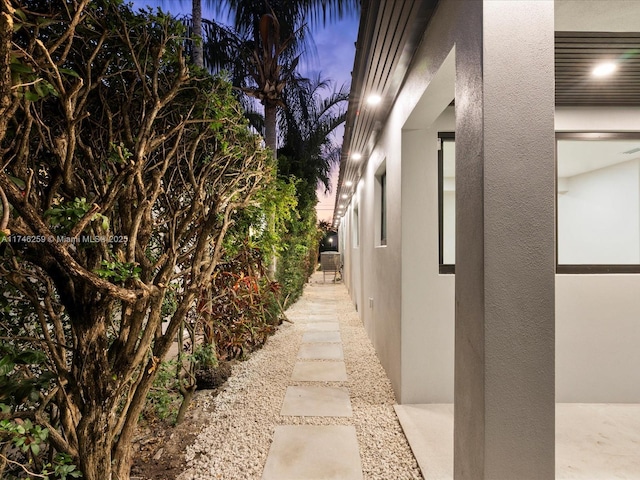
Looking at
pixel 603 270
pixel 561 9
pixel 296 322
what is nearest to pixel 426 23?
pixel 561 9

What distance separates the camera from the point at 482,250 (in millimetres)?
1380

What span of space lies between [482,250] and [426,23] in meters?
1.64

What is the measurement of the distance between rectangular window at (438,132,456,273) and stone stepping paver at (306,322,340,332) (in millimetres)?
3278

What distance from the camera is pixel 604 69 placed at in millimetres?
2359

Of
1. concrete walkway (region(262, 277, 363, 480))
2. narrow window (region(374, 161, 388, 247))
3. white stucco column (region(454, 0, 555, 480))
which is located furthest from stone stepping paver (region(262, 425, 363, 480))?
narrow window (region(374, 161, 388, 247))

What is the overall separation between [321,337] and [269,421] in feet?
8.75

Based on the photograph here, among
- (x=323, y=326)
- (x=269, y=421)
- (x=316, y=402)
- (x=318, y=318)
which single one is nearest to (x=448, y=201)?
(x=316, y=402)

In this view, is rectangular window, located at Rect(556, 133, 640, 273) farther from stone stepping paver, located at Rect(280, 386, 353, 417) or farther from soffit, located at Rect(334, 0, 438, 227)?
stone stepping paver, located at Rect(280, 386, 353, 417)

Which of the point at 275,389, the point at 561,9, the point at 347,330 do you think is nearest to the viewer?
the point at 561,9

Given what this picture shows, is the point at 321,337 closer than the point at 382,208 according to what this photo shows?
No

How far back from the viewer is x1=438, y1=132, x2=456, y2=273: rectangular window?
310cm

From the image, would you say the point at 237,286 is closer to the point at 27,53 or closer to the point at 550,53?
the point at 27,53

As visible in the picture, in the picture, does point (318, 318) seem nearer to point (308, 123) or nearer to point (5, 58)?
point (308, 123)

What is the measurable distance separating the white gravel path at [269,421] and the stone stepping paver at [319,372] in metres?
0.08
